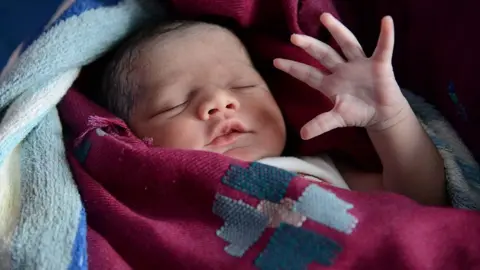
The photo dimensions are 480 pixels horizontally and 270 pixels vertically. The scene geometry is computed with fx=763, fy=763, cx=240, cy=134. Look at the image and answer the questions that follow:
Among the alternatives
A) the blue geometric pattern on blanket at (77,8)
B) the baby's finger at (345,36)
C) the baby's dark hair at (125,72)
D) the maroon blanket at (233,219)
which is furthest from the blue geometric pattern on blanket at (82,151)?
the baby's finger at (345,36)

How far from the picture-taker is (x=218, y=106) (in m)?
1.00

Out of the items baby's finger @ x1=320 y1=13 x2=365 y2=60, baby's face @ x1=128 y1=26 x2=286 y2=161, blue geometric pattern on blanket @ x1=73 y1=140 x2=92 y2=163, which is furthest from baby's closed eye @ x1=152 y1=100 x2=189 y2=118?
baby's finger @ x1=320 y1=13 x2=365 y2=60

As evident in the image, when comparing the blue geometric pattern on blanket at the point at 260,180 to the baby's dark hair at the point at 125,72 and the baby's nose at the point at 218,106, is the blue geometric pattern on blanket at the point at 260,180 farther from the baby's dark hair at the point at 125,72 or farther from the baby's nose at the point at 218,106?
the baby's dark hair at the point at 125,72

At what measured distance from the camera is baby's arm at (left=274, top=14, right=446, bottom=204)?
37.1 inches

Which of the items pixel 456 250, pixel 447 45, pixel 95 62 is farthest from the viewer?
pixel 95 62

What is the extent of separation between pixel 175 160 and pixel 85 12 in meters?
0.32

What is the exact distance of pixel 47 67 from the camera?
1.04 m

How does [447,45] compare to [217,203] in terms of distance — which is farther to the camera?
[447,45]

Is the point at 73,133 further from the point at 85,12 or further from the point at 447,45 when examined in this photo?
the point at 447,45

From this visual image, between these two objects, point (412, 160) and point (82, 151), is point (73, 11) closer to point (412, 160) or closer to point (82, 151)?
point (82, 151)

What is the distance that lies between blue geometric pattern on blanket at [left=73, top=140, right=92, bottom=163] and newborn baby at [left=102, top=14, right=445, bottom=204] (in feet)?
0.30

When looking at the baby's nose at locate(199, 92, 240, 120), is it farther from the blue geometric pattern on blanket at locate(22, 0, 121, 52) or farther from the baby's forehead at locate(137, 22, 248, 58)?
the blue geometric pattern on blanket at locate(22, 0, 121, 52)

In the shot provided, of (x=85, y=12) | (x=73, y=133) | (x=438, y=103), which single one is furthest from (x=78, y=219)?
(x=438, y=103)

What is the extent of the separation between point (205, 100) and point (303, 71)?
5.3 inches
